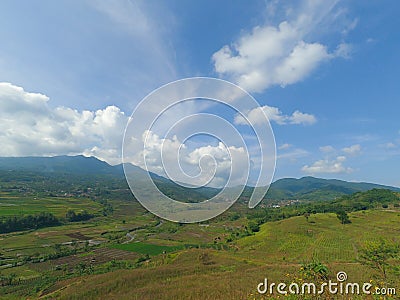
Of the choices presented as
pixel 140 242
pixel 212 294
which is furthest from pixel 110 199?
pixel 212 294

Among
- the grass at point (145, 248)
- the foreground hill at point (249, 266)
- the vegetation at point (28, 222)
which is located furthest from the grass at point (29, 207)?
the foreground hill at point (249, 266)

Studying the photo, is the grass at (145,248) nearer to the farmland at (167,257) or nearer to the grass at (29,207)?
the farmland at (167,257)

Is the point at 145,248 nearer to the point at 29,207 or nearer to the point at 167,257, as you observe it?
the point at 167,257

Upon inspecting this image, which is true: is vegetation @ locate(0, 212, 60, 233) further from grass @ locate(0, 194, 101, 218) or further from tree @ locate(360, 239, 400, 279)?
tree @ locate(360, 239, 400, 279)

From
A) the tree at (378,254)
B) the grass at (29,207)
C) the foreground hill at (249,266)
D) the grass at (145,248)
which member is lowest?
the grass at (145,248)

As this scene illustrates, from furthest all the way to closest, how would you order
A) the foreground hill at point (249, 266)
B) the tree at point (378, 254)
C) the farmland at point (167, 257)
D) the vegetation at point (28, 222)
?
the vegetation at point (28, 222), the farmland at point (167, 257), the foreground hill at point (249, 266), the tree at point (378, 254)

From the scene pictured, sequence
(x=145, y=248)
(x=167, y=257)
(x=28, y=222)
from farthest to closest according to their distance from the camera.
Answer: (x=28, y=222) → (x=145, y=248) → (x=167, y=257)

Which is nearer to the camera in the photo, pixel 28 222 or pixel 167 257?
pixel 167 257

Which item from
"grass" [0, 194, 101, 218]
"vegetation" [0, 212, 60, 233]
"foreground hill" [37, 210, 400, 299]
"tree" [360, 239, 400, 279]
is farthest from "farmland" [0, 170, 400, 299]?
"vegetation" [0, 212, 60, 233]

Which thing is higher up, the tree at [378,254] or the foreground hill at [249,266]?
the tree at [378,254]

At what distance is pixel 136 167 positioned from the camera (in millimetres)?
3961

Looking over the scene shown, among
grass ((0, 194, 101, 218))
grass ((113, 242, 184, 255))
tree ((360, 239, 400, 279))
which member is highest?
tree ((360, 239, 400, 279))

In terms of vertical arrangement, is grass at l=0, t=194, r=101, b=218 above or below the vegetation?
above

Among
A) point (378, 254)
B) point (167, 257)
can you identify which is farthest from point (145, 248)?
point (378, 254)
